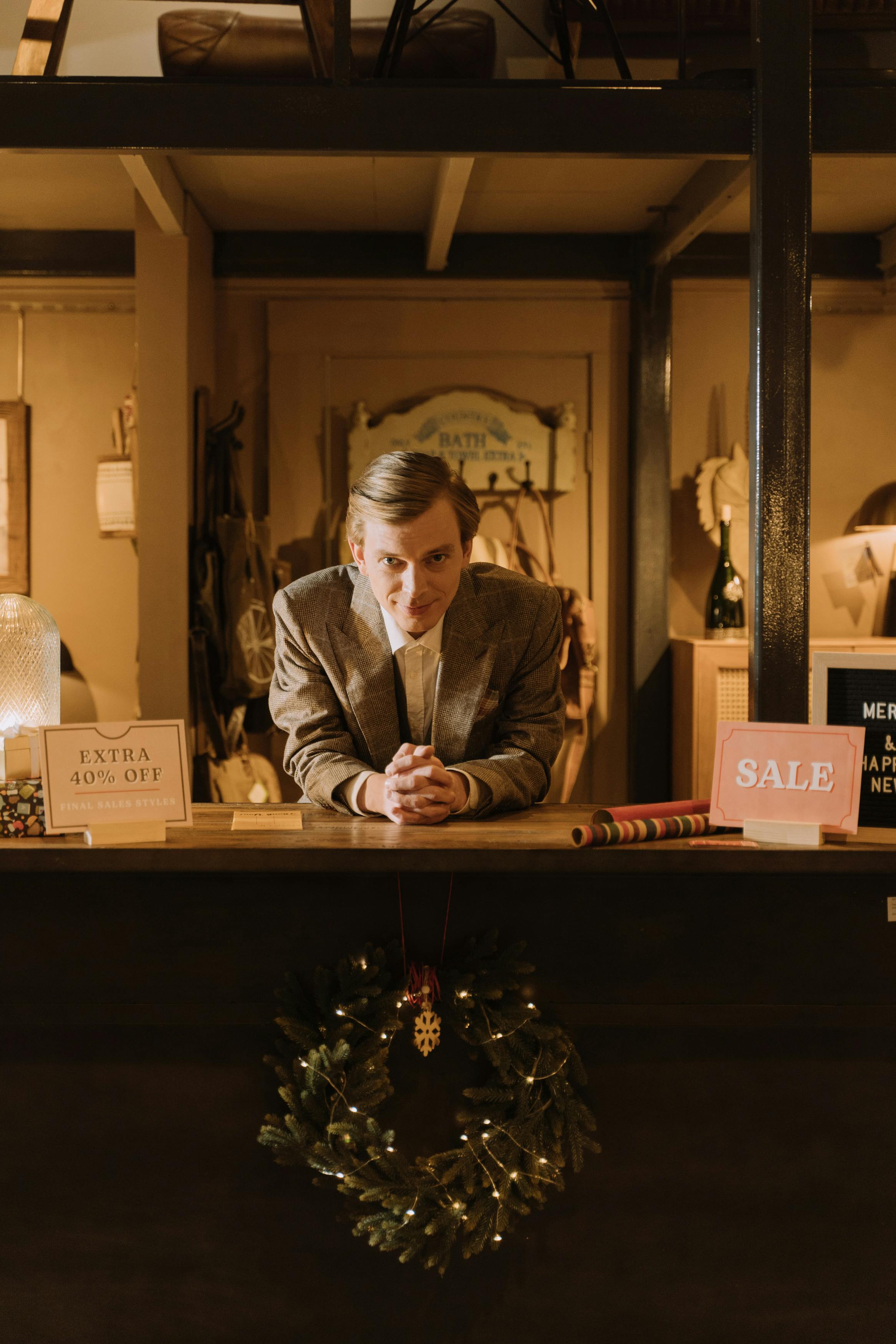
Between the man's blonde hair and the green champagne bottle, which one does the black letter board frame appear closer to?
the man's blonde hair

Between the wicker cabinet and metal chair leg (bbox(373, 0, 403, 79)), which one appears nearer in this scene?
metal chair leg (bbox(373, 0, 403, 79))

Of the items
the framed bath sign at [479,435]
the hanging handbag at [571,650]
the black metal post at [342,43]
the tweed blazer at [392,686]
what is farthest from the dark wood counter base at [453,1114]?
the framed bath sign at [479,435]

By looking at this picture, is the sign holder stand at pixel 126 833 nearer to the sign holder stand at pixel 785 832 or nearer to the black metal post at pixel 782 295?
the sign holder stand at pixel 785 832

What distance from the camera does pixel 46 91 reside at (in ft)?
6.39

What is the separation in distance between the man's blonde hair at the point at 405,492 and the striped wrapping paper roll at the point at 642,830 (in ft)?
2.01

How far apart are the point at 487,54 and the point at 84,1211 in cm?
311

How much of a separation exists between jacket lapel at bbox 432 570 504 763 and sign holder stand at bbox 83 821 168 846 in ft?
1.89

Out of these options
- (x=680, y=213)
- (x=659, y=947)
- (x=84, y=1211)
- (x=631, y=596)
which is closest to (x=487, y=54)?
(x=680, y=213)

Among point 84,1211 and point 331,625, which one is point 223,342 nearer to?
point 331,625

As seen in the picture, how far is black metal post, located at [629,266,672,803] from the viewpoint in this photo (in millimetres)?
4449

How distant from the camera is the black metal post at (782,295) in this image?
191 cm

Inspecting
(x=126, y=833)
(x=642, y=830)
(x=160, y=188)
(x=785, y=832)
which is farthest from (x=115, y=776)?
(x=160, y=188)

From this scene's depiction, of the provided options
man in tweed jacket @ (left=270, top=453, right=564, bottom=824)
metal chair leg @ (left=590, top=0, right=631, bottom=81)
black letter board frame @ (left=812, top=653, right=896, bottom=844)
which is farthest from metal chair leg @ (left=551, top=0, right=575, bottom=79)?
black letter board frame @ (left=812, top=653, right=896, bottom=844)

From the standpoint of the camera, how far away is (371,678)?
197 cm
